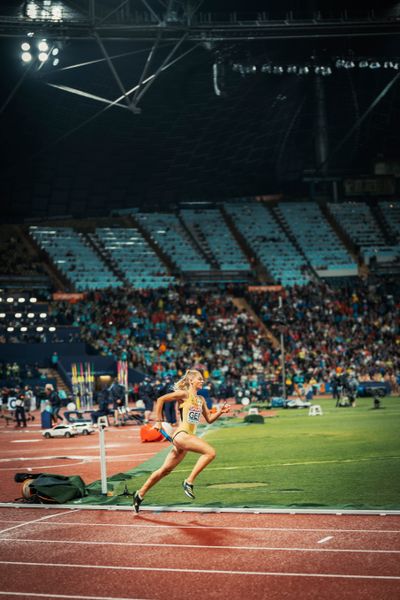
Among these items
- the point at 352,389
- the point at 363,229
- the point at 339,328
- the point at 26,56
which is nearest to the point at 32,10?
the point at 26,56

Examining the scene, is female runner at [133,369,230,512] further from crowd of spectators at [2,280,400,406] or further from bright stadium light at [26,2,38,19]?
bright stadium light at [26,2,38,19]

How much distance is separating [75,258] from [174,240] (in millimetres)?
8638

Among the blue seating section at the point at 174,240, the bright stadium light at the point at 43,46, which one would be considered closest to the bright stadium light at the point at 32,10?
the bright stadium light at the point at 43,46

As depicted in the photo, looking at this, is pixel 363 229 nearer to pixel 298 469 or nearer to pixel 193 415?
pixel 298 469

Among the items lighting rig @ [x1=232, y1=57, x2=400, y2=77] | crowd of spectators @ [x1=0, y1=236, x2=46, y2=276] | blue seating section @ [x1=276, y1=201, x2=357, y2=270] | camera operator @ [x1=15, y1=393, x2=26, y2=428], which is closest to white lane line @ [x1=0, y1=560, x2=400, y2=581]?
camera operator @ [x1=15, y1=393, x2=26, y2=428]

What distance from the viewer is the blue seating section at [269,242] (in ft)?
196

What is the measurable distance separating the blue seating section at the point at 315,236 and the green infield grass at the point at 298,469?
37.7 metres

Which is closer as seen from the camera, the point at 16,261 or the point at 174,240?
the point at 16,261

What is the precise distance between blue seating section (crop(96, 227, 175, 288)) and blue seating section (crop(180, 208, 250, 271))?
13.7ft

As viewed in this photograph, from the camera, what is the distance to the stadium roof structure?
39.2m

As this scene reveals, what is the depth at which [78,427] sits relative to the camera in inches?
1010

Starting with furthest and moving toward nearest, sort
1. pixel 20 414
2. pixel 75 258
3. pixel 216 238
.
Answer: pixel 216 238, pixel 75 258, pixel 20 414

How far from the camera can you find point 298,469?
1482 cm

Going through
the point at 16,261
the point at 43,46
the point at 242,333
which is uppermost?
the point at 43,46
